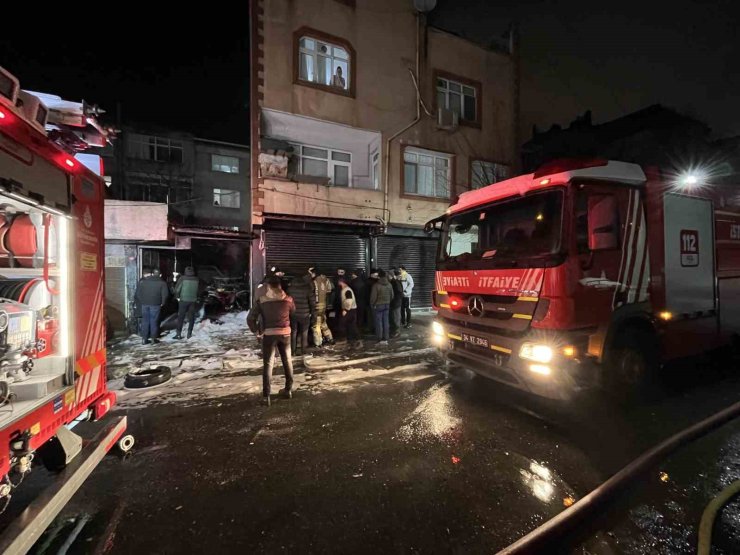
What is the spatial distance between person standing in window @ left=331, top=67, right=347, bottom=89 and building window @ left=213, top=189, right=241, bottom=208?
2104 centimetres

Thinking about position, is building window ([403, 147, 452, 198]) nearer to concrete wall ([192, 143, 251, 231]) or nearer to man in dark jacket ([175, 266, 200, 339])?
man in dark jacket ([175, 266, 200, 339])

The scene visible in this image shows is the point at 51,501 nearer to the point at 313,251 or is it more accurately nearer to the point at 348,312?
the point at 348,312

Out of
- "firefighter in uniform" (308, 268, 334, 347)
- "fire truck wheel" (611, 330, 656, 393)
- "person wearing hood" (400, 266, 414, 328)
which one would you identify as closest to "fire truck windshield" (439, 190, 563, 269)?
"fire truck wheel" (611, 330, 656, 393)

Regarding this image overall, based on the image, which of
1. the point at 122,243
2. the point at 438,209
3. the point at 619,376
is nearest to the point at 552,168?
the point at 619,376

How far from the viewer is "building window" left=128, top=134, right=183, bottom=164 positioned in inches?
1062

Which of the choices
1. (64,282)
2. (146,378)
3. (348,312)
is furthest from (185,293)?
(64,282)

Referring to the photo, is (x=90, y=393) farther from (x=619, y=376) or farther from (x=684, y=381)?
(x=684, y=381)

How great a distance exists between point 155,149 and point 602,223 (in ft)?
106

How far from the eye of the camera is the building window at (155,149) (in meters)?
27.0

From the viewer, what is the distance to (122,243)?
31.9 ft

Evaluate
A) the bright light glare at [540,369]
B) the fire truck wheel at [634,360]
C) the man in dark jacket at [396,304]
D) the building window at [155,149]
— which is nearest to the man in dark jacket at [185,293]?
the man in dark jacket at [396,304]

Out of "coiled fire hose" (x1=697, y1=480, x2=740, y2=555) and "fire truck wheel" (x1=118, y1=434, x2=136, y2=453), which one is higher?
"fire truck wheel" (x1=118, y1=434, x2=136, y2=453)

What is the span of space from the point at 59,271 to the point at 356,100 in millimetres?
11589

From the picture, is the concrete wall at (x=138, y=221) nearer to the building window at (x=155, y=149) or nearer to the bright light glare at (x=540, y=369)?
the bright light glare at (x=540, y=369)
